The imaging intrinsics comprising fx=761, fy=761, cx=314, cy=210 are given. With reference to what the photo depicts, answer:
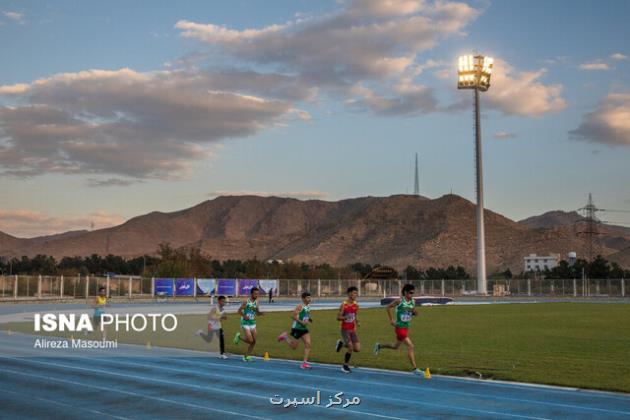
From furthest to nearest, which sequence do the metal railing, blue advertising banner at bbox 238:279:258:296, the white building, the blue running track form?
the white building, blue advertising banner at bbox 238:279:258:296, the metal railing, the blue running track

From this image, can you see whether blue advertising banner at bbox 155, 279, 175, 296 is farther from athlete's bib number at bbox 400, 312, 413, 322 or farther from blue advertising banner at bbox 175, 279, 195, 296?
athlete's bib number at bbox 400, 312, 413, 322

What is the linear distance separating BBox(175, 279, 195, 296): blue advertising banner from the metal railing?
12.0 inches

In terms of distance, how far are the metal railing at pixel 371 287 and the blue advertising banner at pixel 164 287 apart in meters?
0.38

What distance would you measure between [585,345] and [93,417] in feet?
57.7

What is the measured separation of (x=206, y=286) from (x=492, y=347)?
182ft

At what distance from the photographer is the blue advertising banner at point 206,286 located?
250 ft

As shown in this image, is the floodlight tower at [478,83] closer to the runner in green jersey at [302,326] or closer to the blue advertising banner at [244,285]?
the blue advertising banner at [244,285]

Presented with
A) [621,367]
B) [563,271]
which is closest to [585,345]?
[621,367]

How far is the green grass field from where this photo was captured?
17.2m

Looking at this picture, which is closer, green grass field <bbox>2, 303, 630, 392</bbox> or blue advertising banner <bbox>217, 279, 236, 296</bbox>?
green grass field <bbox>2, 303, 630, 392</bbox>

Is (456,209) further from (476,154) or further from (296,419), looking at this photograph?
(296,419)

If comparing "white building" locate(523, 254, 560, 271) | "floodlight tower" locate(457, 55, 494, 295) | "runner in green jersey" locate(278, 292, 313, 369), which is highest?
"floodlight tower" locate(457, 55, 494, 295)

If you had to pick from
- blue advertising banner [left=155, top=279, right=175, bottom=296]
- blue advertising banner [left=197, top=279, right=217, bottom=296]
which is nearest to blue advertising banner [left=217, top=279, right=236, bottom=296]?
blue advertising banner [left=197, top=279, right=217, bottom=296]

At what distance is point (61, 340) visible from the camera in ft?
83.1
